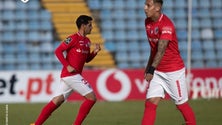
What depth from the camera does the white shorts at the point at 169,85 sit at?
24.4 ft

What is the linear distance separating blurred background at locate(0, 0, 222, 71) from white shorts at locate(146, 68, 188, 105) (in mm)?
13059

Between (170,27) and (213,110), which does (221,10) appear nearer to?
(213,110)

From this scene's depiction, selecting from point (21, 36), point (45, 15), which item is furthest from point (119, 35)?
point (21, 36)

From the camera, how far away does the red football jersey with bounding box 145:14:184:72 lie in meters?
7.36

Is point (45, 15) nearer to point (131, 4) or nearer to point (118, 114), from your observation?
point (131, 4)

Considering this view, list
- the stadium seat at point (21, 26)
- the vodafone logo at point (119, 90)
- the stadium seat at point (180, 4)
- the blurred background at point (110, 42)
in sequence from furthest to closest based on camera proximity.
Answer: the stadium seat at point (180, 4)
the stadium seat at point (21, 26)
the blurred background at point (110, 42)
the vodafone logo at point (119, 90)

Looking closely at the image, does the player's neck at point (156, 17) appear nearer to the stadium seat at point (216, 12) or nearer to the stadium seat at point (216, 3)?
the stadium seat at point (216, 12)

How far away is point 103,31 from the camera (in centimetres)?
2197

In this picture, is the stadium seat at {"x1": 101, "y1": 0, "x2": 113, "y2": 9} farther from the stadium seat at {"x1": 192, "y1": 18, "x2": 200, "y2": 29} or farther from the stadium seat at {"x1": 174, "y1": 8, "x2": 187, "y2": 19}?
the stadium seat at {"x1": 192, "y1": 18, "x2": 200, "y2": 29}

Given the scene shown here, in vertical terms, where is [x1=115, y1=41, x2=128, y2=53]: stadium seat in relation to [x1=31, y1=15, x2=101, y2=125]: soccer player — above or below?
below

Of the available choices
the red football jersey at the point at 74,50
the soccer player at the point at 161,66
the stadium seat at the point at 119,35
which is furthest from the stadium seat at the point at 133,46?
the soccer player at the point at 161,66

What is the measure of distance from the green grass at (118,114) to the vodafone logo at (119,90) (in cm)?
66

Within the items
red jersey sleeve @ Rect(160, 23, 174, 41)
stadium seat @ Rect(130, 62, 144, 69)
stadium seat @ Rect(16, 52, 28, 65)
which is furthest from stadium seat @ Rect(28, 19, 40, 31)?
red jersey sleeve @ Rect(160, 23, 174, 41)

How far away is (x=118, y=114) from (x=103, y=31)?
9233 millimetres
